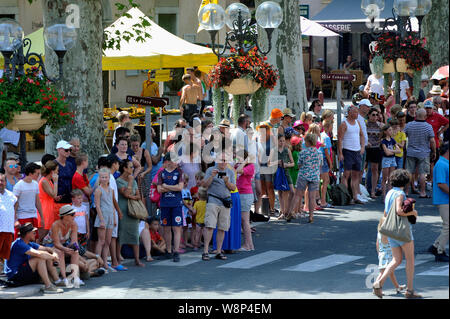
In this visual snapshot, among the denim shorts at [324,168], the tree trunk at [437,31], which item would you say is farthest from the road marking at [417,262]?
the tree trunk at [437,31]

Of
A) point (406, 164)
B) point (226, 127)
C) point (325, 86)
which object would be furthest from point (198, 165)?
point (325, 86)

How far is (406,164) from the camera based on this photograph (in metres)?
20.2

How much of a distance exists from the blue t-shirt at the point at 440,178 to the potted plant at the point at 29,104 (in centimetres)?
552

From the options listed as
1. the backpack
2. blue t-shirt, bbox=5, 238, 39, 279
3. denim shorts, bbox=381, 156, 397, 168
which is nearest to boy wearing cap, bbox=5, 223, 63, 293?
blue t-shirt, bbox=5, 238, 39, 279

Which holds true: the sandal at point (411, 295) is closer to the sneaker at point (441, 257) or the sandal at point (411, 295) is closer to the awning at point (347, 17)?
the sneaker at point (441, 257)

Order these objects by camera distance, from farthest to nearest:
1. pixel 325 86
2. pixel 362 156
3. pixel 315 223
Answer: pixel 325 86, pixel 362 156, pixel 315 223

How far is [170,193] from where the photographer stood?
15.0 meters

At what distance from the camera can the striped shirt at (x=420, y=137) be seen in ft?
65.1

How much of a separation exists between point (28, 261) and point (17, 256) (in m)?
0.15

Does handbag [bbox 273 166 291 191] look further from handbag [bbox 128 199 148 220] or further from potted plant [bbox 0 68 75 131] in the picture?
potted plant [bbox 0 68 75 131]

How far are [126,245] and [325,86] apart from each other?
85.3ft

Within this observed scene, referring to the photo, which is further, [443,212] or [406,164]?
[406,164]

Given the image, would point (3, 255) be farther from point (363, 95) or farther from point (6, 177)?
point (363, 95)

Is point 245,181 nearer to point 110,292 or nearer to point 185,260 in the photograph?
point 185,260
